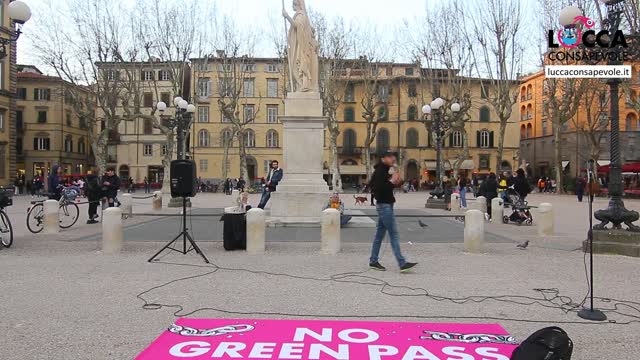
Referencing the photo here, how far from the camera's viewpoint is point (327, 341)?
15.4 feet

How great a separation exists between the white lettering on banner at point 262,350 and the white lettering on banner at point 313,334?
0.97ft

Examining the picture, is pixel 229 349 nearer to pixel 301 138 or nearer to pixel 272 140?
pixel 301 138

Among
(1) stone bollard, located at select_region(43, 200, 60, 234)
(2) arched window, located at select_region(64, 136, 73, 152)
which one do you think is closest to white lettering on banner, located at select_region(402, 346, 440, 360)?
(1) stone bollard, located at select_region(43, 200, 60, 234)

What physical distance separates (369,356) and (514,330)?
5.67 feet

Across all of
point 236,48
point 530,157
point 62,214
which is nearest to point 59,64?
point 236,48

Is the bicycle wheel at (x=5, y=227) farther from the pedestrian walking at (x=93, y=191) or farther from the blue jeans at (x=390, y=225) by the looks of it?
the blue jeans at (x=390, y=225)

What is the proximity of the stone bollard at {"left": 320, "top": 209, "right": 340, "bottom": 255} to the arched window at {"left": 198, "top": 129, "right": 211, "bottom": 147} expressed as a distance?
5719 cm

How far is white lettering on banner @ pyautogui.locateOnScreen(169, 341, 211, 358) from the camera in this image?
4.37 meters

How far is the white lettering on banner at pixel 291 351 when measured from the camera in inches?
169

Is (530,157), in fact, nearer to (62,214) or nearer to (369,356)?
(62,214)

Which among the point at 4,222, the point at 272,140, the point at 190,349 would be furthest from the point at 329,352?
the point at 272,140

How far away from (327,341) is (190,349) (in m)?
1.22

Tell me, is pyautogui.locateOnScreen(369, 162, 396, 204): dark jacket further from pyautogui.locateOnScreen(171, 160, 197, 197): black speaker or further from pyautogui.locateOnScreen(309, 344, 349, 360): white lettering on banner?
pyautogui.locateOnScreen(309, 344, 349, 360): white lettering on banner


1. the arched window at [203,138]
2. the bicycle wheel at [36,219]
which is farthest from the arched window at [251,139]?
the bicycle wheel at [36,219]
